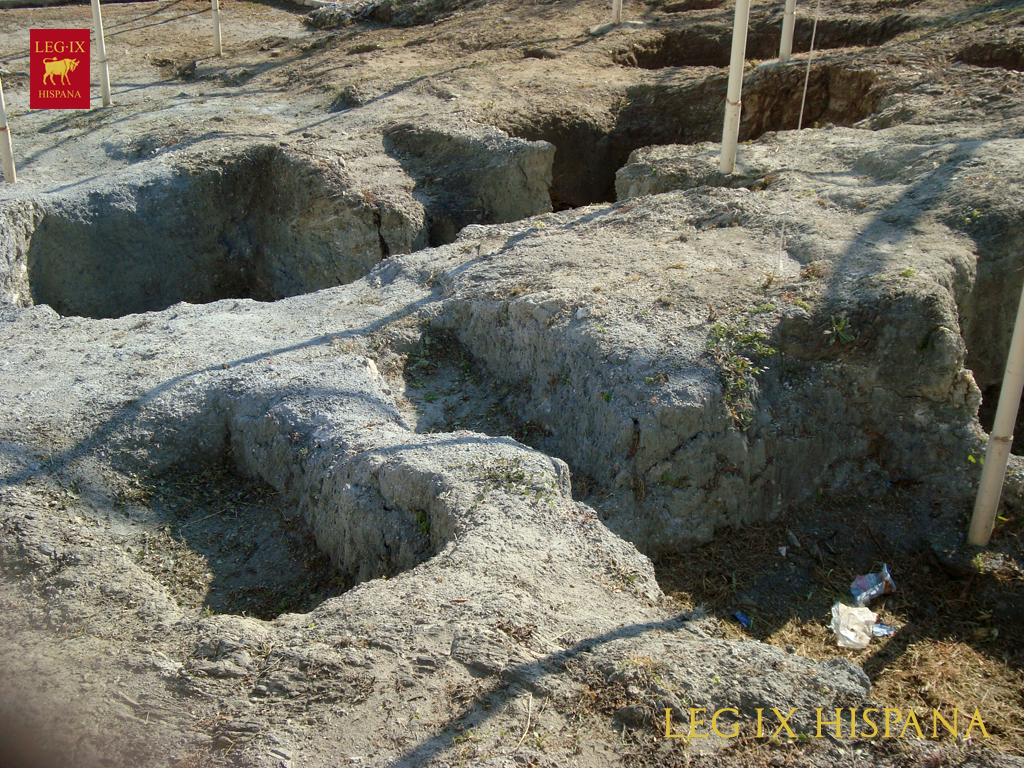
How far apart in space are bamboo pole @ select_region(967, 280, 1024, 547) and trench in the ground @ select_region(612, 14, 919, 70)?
299 inches

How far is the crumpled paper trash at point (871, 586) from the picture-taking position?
4645 millimetres

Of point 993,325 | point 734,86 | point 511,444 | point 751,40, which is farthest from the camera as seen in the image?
point 751,40

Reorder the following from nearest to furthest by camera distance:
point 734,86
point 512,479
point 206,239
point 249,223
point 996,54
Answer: point 512,479, point 734,86, point 206,239, point 249,223, point 996,54

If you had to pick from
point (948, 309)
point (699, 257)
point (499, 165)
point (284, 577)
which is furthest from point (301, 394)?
point (499, 165)

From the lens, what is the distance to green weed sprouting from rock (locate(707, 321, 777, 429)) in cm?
486

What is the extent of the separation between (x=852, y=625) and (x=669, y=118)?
23.5ft

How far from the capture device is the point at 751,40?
1125cm

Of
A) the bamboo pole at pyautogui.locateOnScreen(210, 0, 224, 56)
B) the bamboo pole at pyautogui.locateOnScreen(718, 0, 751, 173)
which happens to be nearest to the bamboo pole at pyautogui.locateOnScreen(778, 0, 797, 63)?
the bamboo pole at pyautogui.locateOnScreen(718, 0, 751, 173)

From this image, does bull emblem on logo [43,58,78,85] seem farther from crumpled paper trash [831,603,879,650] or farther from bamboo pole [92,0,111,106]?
crumpled paper trash [831,603,879,650]

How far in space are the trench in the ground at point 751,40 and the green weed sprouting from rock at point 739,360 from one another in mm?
7082

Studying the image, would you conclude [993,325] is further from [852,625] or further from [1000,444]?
[852,625]

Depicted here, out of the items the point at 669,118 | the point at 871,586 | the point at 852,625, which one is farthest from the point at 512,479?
the point at 669,118

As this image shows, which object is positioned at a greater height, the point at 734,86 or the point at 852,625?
the point at 734,86

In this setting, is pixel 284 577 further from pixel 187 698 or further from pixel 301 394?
pixel 187 698
